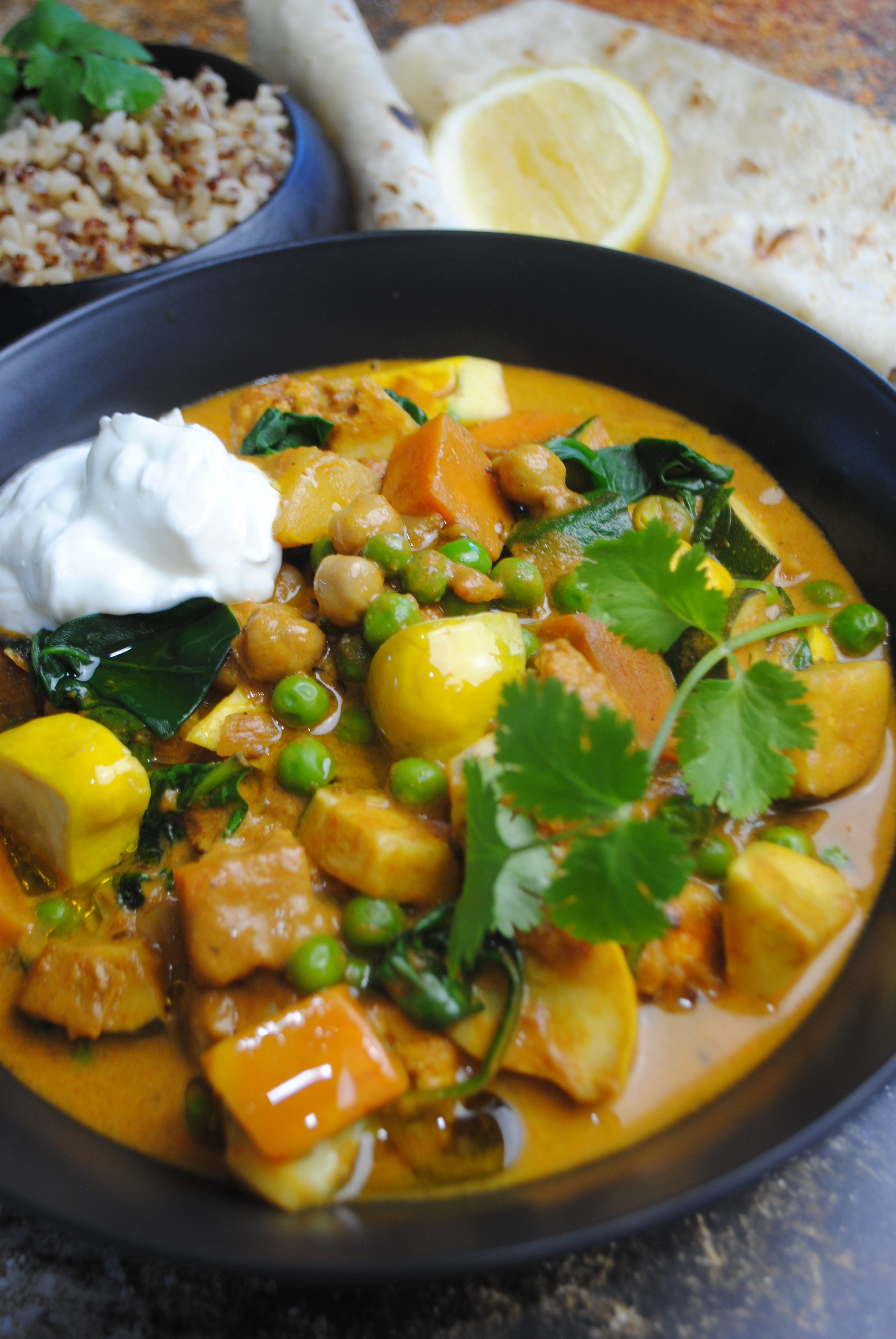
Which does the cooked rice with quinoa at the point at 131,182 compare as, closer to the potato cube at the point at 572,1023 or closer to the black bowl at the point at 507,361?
the black bowl at the point at 507,361

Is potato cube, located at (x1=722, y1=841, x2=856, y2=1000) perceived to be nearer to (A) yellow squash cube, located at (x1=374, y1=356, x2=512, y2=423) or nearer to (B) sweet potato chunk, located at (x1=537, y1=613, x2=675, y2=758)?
(B) sweet potato chunk, located at (x1=537, y1=613, x2=675, y2=758)

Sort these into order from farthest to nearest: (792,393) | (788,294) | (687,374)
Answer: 1. (788,294)
2. (687,374)
3. (792,393)

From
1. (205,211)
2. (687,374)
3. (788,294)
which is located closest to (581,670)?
(687,374)

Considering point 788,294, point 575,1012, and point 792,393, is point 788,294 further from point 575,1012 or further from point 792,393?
point 575,1012

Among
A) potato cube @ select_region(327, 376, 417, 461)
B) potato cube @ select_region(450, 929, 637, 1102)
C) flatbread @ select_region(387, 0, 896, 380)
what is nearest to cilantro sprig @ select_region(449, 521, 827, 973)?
potato cube @ select_region(450, 929, 637, 1102)

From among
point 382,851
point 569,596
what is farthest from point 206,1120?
point 569,596

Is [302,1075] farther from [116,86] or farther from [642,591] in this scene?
[116,86]
